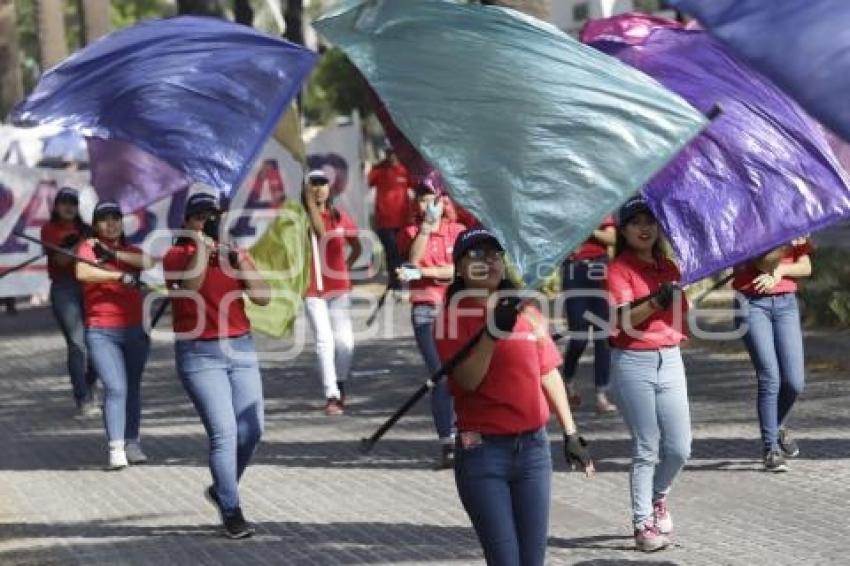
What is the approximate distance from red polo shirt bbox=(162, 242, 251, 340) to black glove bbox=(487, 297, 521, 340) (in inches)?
132

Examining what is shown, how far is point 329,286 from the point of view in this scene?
14.2 metres

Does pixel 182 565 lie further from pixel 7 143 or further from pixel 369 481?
pixel 7 143

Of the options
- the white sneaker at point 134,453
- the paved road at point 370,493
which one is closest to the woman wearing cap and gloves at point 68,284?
the paved road at point 370,493

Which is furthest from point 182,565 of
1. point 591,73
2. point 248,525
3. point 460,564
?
point 591,73

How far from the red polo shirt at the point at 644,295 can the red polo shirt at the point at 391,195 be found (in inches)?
591

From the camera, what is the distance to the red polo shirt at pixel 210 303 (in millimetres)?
10133

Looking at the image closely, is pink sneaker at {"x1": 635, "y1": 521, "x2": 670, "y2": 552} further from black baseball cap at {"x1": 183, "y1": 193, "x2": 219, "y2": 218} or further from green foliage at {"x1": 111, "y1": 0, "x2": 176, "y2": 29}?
green foliage at {"x1": 111, "y1": 0, "x2": 176, "y2": 29}

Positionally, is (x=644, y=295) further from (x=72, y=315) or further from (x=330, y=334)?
(x=72, y=315)

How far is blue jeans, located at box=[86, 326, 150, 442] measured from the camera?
41.1 feet

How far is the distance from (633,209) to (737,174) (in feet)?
2.42

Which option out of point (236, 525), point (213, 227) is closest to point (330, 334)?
point (213, 227)

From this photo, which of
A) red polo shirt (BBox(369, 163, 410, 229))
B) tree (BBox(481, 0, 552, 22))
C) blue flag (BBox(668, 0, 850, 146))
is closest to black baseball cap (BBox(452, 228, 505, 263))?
blue flag (BBox(668, 0, 850, 146))

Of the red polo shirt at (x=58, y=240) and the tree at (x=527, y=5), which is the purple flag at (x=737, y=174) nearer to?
the tree at (x=527, y=5)

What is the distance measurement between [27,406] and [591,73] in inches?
383
